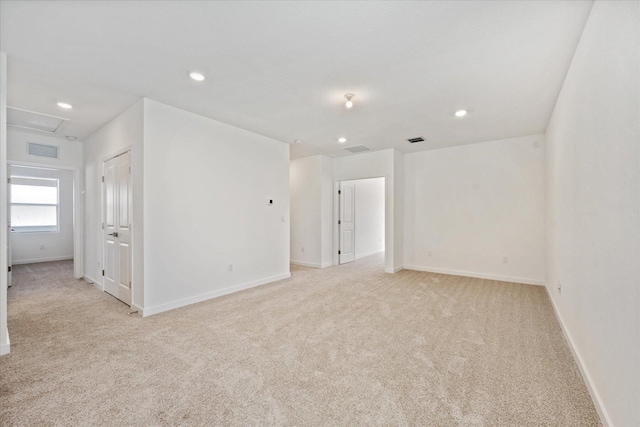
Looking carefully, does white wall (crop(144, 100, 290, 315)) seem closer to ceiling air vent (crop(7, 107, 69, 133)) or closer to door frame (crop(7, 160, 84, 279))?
ceiling air vent (crop(7, 107, 69, 133))

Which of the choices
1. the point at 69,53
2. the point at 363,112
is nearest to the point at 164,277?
the point at 69,53

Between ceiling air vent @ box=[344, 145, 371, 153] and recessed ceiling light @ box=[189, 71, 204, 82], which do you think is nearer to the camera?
recessed ceiling light @ box=[189, 71, 204, 82]

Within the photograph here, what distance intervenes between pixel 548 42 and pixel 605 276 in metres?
1.80

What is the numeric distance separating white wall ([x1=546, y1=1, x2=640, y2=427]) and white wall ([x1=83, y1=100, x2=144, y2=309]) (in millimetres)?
4107

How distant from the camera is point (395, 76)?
8.82 feet

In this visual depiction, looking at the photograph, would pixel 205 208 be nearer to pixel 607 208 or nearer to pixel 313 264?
pixel 313 264

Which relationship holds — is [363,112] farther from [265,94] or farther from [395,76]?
[265,94]

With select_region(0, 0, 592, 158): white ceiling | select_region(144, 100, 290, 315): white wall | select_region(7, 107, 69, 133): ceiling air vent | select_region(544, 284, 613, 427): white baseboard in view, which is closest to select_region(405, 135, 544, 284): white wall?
select_region(0, 0, 592, 158): white ceiling

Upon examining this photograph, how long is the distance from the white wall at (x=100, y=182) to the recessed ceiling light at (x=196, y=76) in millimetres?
1008

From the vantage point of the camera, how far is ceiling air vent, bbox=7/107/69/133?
369cm

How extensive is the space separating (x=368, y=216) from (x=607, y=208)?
664 centimetres

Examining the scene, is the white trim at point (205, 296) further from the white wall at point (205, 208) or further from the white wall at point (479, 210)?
the white wall at point (479, 210)

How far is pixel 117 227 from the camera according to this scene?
3883mm

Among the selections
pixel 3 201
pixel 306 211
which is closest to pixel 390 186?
pixel 306 211
